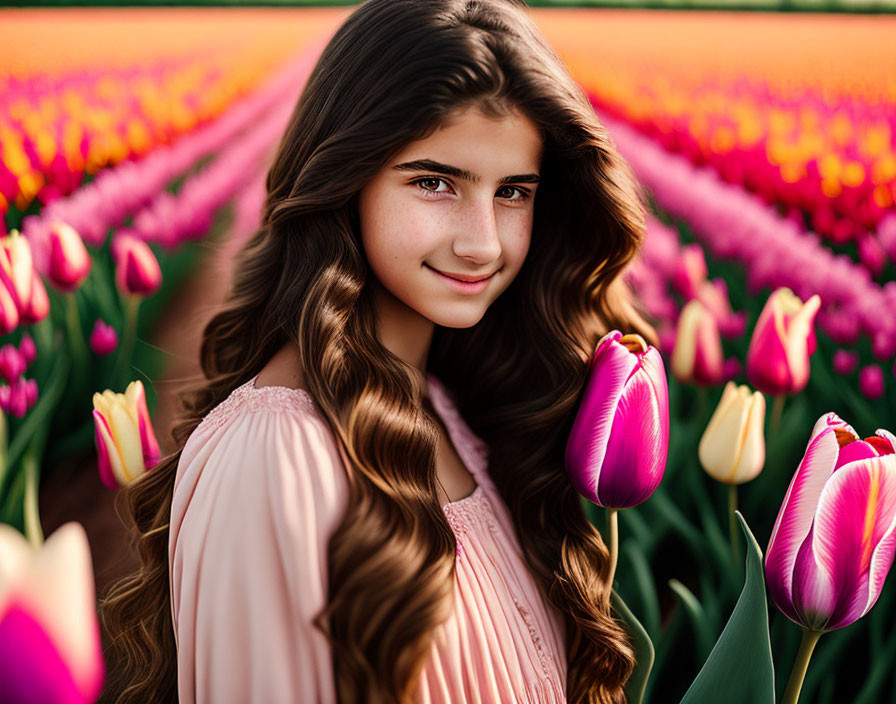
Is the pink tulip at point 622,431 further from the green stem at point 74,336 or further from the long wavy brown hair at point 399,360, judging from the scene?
the green stem at point 74,336

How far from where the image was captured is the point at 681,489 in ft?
5.81

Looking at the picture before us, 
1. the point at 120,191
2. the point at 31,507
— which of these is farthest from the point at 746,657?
the point at 120,191

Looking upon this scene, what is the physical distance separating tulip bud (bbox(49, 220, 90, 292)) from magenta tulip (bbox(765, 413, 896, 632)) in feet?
5.03

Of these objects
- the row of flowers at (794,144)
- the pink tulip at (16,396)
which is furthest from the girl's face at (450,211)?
the row of flowers at (794,144)

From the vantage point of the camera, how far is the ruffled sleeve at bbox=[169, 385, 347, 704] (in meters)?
0.84

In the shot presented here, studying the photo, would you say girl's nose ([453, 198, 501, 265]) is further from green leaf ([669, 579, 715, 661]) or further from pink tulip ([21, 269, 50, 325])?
pink tulip ([21, 269, 50, 325])

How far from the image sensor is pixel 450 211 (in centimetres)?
99

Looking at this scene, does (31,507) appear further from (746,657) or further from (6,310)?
(746,657)

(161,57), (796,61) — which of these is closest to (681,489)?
(796,61)

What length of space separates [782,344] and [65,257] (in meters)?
→ 1.47

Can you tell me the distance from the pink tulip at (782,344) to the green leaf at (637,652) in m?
0.49

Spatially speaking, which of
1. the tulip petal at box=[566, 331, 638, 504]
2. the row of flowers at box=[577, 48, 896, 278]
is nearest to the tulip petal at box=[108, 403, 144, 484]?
the tulip petal at box=[566, 331, 638, 504]

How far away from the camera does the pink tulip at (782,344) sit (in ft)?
4.43

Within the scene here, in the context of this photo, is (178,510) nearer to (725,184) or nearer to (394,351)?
(394,351)
